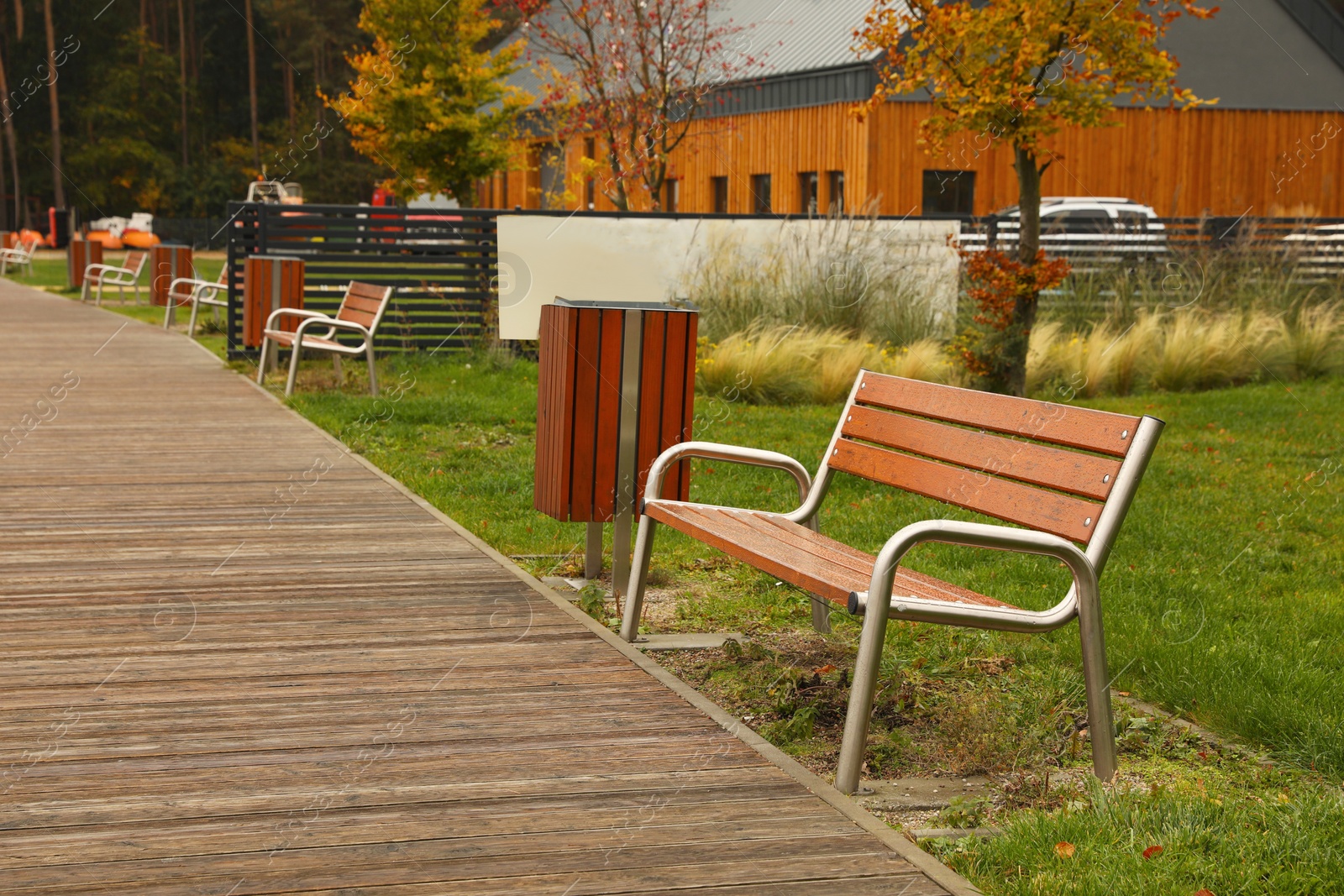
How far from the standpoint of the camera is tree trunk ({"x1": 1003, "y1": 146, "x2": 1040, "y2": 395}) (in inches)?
482

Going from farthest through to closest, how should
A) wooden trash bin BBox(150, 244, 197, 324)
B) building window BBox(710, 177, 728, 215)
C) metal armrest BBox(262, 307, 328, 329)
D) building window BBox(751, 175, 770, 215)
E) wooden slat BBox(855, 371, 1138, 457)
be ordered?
building window BBox(710, 177, 728, 215)
building window BBox(751, 175, 770, 215)
wooden trash bin BBox(150, 244, 197, 324)
metal armrest BBox(262, 307, 328, 329)
wooden slat BBox(855, 371, 1138, 457)

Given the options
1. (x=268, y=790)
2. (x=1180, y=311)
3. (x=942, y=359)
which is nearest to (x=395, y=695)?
(x=268, y=790)

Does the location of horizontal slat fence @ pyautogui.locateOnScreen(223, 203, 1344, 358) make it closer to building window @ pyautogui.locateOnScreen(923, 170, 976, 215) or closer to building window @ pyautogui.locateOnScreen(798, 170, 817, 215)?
building window @ pyautogui.locateOnScreen(923, 170, 976, 215)

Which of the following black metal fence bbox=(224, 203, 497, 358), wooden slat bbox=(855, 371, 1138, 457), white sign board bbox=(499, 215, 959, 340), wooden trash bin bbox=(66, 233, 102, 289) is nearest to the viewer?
wooden slat bbox=(855, 371, 1138, 457)

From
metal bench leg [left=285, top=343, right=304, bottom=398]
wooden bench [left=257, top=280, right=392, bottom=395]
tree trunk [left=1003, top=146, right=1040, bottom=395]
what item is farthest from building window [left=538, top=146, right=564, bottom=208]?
tree trunk [left=1003, top=146, right=1040, bottom=395]

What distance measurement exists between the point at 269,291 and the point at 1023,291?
23.9 ft

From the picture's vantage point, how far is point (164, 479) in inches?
328

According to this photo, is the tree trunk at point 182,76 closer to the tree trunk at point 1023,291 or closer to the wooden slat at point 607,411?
the tree trunk at point 1023,291

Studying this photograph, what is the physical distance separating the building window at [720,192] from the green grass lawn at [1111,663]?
23.0 metres

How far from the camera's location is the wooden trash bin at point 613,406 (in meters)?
5.64

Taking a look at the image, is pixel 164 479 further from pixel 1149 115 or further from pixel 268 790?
pixel 1149 115

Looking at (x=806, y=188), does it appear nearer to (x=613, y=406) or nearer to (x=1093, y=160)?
(x=1093, y=160)

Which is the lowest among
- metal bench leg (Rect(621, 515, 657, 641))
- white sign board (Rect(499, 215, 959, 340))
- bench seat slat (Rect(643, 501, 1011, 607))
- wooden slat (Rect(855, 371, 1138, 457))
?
metal bench leg (Rect(621, 515, 657, 641))

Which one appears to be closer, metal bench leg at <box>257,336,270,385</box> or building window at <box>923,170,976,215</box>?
metal bench leg at <box>257,336,270,385</box>
